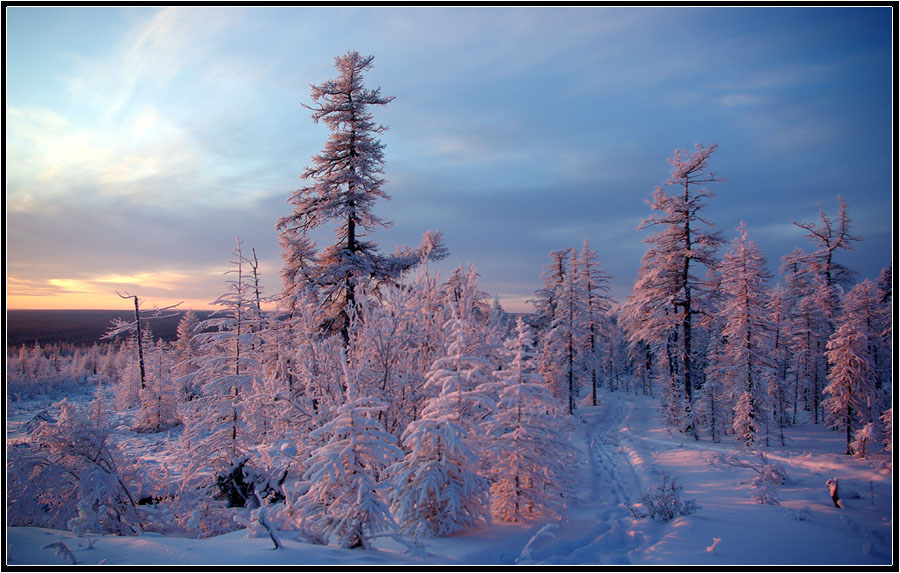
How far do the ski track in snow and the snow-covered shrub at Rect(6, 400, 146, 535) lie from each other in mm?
8539

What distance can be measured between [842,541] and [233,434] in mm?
14088

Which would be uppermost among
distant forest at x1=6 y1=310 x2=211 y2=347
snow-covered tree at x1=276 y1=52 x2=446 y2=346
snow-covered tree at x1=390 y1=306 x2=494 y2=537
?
snow-covered tree at x1=276 y1=52 x2=446 y2=346

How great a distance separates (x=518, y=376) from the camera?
7660mm

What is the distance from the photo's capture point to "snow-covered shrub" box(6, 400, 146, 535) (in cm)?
842

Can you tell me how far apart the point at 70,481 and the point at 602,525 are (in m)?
11.8

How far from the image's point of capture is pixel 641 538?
7.33 metres

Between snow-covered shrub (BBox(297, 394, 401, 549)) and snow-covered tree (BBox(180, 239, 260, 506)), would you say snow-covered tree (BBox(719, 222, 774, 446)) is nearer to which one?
snow-covered shrub (BBox(297, 394, 401, 549))

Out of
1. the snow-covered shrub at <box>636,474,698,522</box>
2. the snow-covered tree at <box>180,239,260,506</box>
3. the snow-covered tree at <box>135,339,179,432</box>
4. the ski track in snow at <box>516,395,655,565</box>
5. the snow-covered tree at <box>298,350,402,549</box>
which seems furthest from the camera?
the snow-covered tree at <box>135,339,179,432</box>

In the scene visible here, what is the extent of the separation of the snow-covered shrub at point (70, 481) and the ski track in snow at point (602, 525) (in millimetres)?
8539

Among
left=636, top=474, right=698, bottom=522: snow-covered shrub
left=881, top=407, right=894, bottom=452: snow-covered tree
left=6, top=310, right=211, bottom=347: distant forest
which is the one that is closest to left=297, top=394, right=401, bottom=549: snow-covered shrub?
left=636, top=474, right=698, bottom=522: snow-covered shrub

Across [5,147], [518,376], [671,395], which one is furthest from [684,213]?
[5,147]

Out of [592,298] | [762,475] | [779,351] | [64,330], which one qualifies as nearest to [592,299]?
[592,298]

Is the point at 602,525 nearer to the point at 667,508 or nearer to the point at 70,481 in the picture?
the point at 667,508

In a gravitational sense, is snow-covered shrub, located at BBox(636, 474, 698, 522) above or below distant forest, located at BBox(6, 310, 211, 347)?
above
